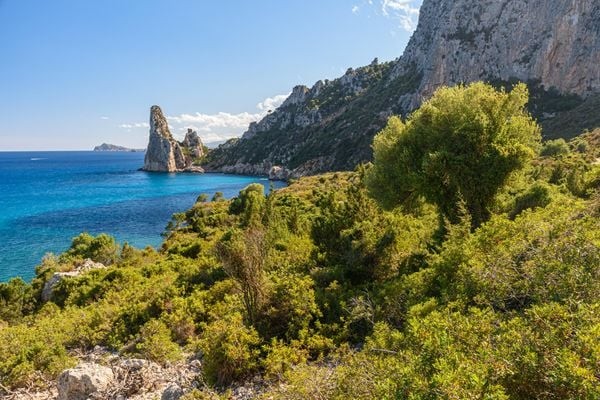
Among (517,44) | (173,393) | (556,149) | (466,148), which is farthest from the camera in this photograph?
(517,44)

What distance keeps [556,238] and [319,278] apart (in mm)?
8334

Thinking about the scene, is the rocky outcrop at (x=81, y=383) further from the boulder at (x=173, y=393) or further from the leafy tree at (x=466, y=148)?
the leafy tree at (x=466, y=148)

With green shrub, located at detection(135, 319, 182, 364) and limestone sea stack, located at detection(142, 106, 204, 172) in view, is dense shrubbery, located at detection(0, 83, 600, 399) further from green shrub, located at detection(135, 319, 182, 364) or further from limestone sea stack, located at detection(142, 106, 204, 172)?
limestone sea stack, located at detection(142, 106, 204, 172)

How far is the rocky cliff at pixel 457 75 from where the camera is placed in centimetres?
9556

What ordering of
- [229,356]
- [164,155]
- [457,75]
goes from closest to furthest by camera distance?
1. [229,356]
2. [457,75]
3. [164,155]

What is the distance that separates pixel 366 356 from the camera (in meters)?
7.04

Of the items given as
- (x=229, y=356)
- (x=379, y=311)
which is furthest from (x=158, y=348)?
(x=379, y=311)

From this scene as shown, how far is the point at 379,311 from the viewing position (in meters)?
10.7

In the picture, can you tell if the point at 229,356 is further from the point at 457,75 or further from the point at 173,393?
the point at 457,75

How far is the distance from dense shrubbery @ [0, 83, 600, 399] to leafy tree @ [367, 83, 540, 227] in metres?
0.75

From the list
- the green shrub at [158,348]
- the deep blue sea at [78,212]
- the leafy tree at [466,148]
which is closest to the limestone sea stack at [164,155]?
the deep blue sea at [78,212]

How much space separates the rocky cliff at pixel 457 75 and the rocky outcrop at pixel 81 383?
9281 centimetres

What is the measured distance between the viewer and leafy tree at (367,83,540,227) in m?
16.4

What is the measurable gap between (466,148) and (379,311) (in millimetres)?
9834
